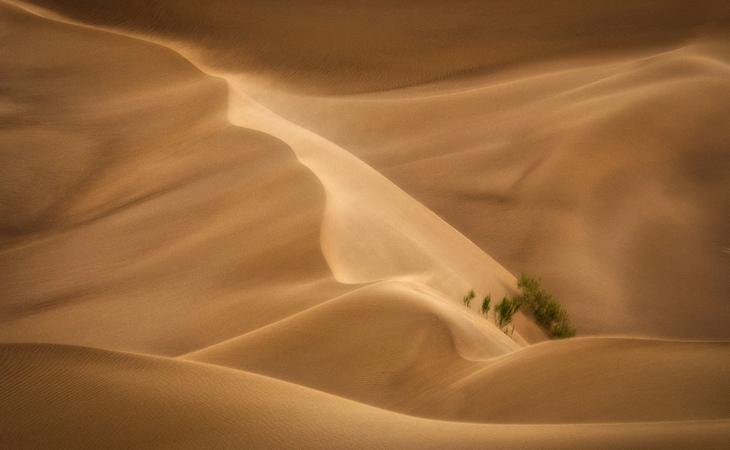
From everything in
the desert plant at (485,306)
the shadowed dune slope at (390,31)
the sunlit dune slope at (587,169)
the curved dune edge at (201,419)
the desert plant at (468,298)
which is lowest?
the curved dune edge at (201,419)

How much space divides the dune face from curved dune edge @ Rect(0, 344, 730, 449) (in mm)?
15

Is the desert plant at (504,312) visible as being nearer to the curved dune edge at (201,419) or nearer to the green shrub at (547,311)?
the green shrub at (547,311)

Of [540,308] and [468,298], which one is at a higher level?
[540,308]

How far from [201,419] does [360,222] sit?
5452mm

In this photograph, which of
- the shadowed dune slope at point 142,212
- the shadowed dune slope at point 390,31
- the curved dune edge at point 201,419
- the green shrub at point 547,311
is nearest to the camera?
the curved dune edge at point 201,419

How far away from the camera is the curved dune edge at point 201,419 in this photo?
11.2ft

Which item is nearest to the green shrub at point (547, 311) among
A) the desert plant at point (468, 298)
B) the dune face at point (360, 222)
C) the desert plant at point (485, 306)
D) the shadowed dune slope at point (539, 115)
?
the dune face at point (360, 222)

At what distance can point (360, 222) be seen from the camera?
353 inches

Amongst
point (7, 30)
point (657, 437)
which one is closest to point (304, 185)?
point (657, 437)

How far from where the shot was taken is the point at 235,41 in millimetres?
18203

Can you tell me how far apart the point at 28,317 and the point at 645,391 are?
21.4ft

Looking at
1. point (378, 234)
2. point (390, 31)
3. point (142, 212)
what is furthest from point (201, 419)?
point (390, 31)

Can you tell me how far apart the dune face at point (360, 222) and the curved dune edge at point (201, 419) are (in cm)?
2

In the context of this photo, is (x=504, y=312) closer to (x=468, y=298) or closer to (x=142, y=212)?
(x=468, y=298)
